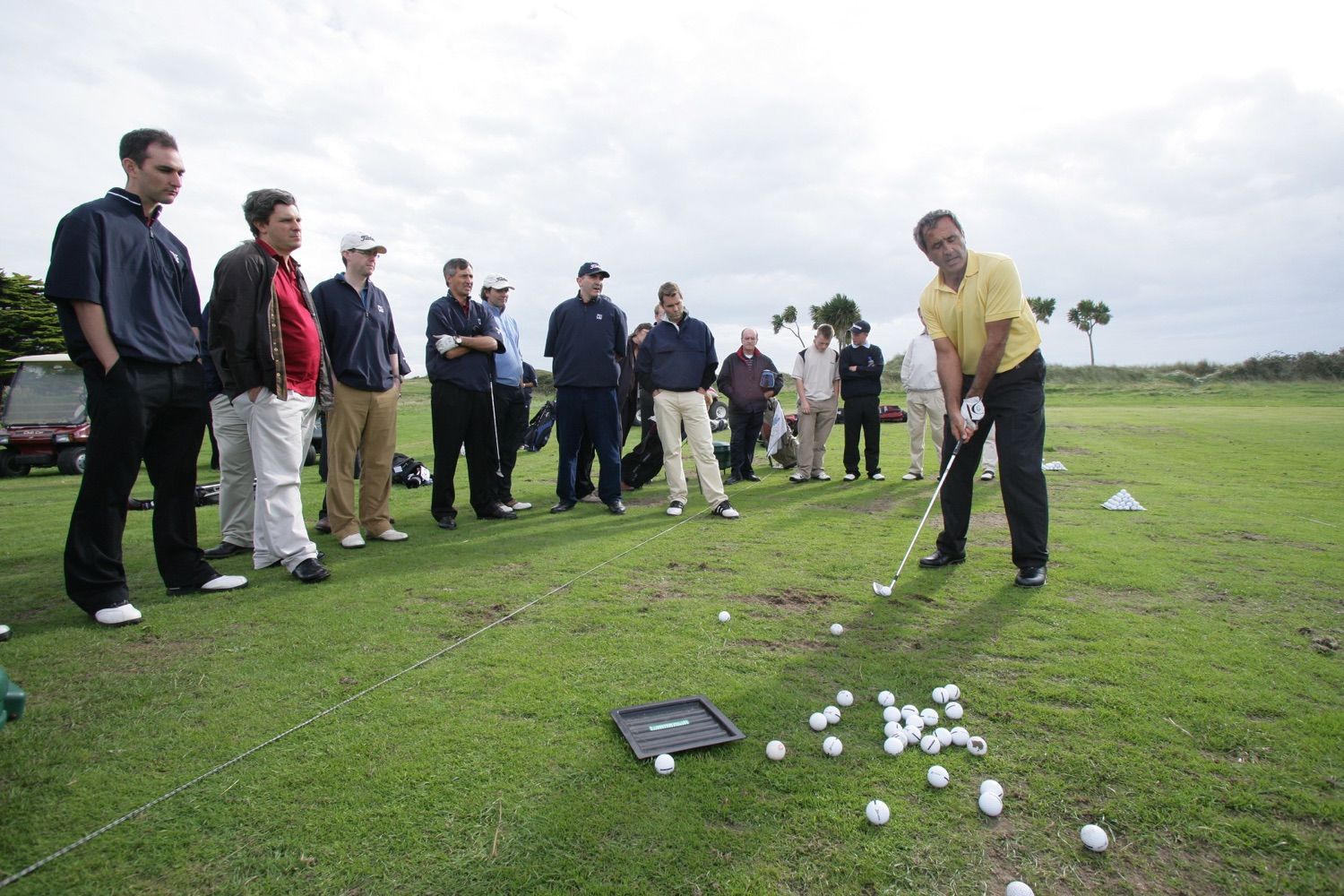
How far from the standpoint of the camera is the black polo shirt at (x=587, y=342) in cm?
706

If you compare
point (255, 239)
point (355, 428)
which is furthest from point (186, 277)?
point (355, 428)

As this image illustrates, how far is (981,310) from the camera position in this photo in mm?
4574

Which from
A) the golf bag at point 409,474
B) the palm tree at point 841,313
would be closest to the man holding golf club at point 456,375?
the golf bag at point 409,474

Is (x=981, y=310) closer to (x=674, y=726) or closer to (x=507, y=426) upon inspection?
(x=674, y=726)

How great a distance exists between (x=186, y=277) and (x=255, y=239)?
560 mm

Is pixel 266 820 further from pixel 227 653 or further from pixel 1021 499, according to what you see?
pixel 1021 499

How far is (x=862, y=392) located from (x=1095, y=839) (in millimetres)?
8096

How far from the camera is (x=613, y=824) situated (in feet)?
6.74

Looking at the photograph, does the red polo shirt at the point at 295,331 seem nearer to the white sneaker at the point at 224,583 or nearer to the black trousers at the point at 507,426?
the white sneaker at the point at 224,583

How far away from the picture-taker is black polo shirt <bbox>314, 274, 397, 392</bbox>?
552 centimetres

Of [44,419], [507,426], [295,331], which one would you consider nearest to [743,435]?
[507,426]

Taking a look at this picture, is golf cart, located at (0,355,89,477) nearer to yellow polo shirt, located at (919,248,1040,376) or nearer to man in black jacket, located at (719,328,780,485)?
man in black jacket, located at (719,328,780,485)

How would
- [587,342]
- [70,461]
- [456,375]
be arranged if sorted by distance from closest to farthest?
[456,375]
[587,342]
[70,461]

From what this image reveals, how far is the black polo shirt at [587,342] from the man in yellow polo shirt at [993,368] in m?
3.26
